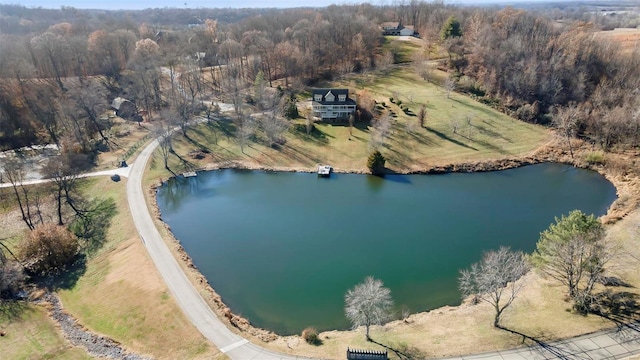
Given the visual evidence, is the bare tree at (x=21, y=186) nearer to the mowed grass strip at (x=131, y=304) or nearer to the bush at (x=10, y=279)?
the bush at (x=10, y=279)

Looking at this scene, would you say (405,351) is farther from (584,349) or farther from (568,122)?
(568,122)

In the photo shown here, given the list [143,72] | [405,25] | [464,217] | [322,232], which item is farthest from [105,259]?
[405,25]

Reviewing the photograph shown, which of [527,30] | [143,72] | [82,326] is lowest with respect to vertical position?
[82,326]

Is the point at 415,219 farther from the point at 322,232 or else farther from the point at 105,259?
the point at 105,259

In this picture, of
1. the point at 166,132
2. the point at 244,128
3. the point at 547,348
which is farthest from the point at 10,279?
the point at 547,348

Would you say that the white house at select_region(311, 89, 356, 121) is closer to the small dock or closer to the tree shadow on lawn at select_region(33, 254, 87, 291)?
the small dock

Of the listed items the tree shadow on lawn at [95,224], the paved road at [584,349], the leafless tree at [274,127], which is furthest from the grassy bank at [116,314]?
the leafless tree at [274,127]
